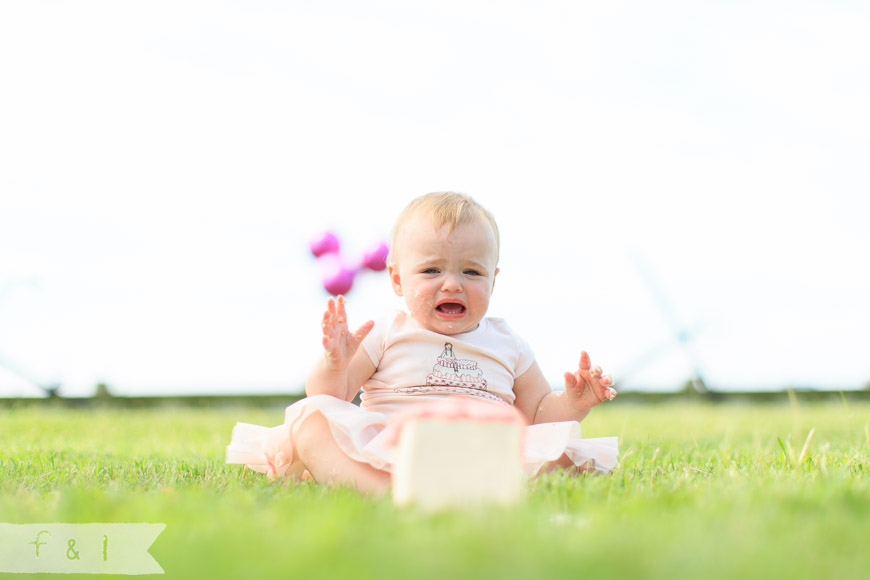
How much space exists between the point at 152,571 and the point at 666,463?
2189mm

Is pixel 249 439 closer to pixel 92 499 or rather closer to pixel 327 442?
pixel 327 442

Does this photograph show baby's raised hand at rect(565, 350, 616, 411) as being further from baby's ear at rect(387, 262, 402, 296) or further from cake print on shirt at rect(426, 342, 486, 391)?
baby's ear at rect(387, 262, 402, 296)

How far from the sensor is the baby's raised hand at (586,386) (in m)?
2.84

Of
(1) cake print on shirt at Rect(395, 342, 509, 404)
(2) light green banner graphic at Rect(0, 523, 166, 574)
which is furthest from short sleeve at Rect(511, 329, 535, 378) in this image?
(2) light green banner graphic at Rect(0, 523, 166, 574)

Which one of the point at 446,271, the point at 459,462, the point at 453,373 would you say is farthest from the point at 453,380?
the point at 459,462

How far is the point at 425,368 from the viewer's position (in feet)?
9.52

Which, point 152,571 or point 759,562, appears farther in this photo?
point 152,571

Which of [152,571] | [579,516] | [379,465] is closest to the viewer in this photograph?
[152,571]

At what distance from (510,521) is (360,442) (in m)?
1.11

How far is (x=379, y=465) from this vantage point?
2.45 meters

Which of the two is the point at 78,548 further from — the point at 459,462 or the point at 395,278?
the point at 395,278

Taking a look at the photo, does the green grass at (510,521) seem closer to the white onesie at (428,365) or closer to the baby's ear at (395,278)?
the white onesie at (428,365)

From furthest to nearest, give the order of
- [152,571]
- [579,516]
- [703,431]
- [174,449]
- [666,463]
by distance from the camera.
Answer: [703,431] < [174,449] < [666,463] < [579,516] < [152,571]

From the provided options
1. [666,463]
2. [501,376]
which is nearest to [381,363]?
[501,376]
